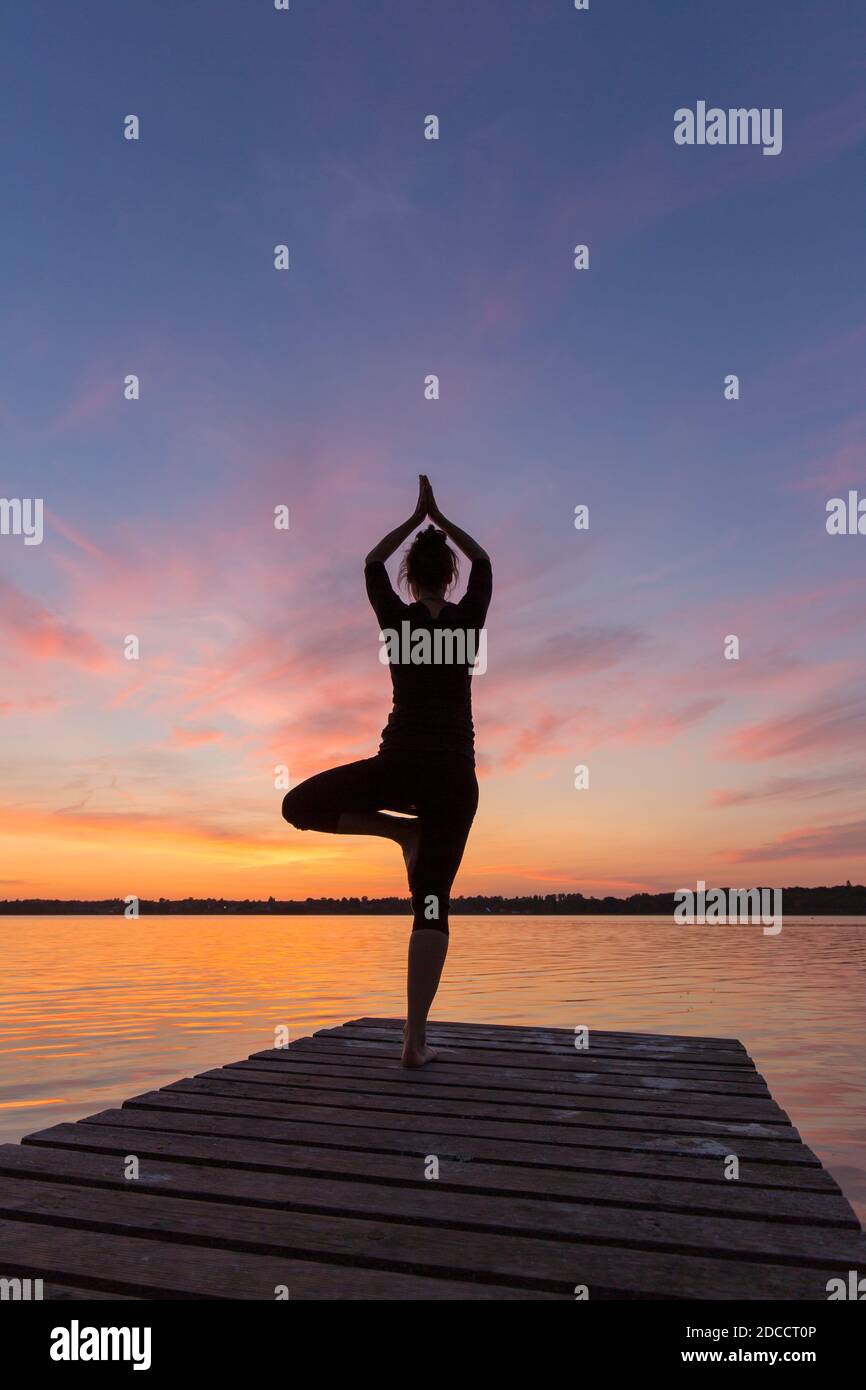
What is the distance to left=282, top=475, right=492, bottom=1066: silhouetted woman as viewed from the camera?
518 cm

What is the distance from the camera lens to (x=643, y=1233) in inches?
117

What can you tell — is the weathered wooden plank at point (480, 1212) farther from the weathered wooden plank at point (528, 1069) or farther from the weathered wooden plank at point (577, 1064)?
the weathered wooden plank at point (577, 1064)

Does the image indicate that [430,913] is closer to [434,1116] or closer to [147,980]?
[434,1116]

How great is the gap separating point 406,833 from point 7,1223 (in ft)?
9.40

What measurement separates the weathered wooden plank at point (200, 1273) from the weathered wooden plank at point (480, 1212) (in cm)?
23

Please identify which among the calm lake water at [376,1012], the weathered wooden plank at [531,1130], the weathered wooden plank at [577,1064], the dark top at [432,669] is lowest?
the calm lake water at [376,1012]

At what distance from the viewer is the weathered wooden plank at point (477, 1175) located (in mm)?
3254

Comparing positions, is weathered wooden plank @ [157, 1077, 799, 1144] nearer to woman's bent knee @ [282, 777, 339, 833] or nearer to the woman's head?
woman's bent knee @ [282, 777, 339, 833]

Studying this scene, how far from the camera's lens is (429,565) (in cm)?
568

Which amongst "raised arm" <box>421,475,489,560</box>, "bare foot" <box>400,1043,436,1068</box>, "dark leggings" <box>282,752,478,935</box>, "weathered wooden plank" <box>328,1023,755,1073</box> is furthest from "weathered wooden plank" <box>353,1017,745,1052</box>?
"raised arm" <box>421,475,489,560</box>

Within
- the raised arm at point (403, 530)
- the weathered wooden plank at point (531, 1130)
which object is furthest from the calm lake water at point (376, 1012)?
the raised arm at point (403, 530)

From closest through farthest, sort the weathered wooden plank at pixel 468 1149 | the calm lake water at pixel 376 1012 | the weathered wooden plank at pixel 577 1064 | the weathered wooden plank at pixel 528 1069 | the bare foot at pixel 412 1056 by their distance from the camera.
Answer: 1. the weathered wooden plank at pixel 468 1149
2. the weathered wooden plank at pixel 528 1069
3. the weathered wooden plank at pixel 577 1064
4. the bare foot at pixel 412 1056
5. the calm lake water at pixel 376 1012

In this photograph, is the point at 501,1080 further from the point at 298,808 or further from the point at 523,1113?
the point at 298,808
